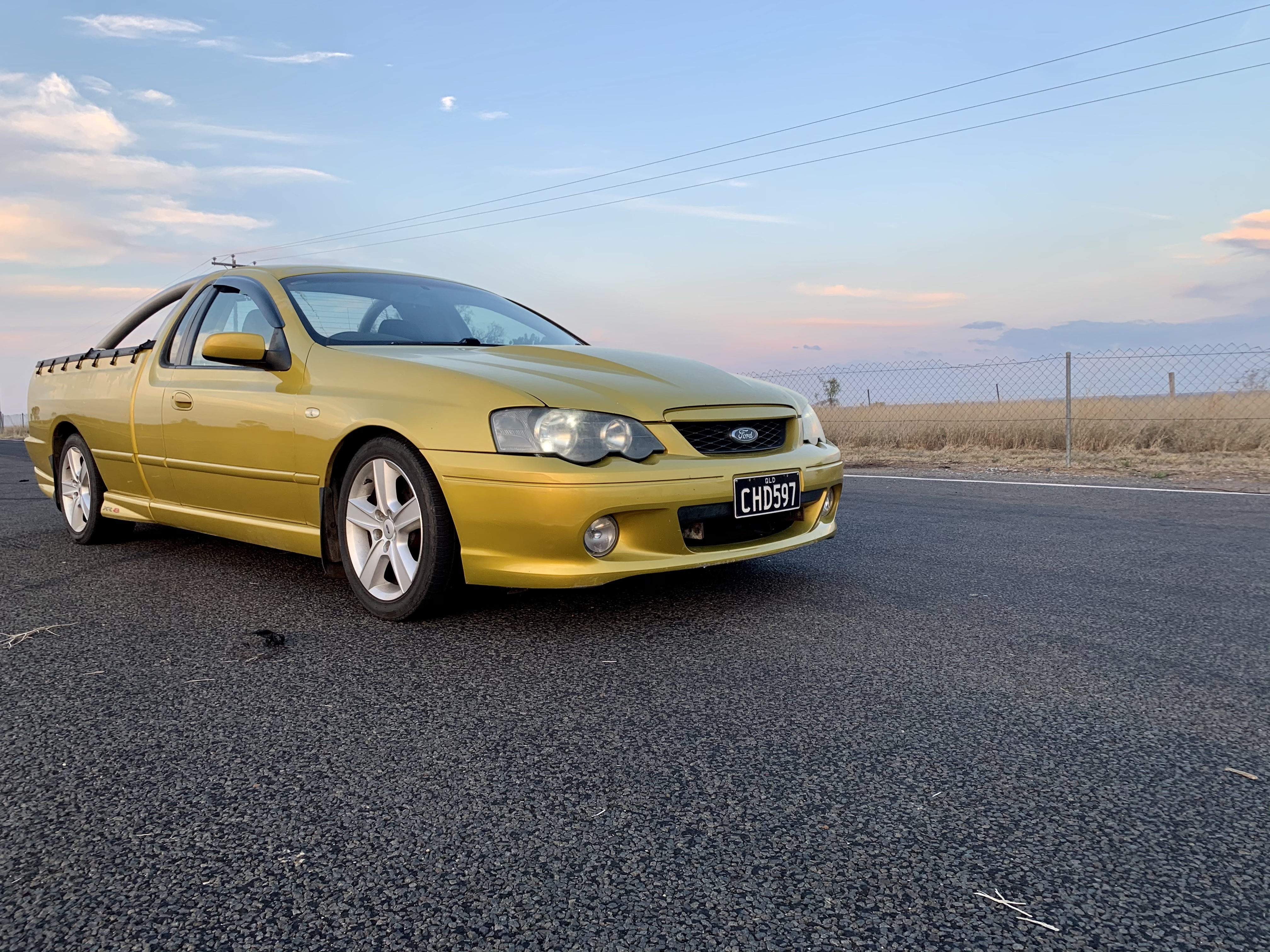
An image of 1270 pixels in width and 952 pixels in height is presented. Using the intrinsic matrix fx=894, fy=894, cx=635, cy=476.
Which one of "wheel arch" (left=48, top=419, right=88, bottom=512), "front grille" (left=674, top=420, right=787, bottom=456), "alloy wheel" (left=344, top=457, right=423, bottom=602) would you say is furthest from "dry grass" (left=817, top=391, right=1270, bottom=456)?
"wheel arch" (left=48, top=419, right=88, bottom=512)

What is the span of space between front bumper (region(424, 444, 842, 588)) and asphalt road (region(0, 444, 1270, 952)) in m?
0.24

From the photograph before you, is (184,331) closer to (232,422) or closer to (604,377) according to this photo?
(232,422)

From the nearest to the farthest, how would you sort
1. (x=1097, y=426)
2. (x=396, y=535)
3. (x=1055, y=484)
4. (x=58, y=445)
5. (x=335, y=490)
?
(x=396, y=535) → (x=335, y=490) → (x=58, y=445) → (x=1055, y=484) → (x=1097, y=426)

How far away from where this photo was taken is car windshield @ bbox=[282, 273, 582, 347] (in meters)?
3.85

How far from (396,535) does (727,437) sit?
1.28m

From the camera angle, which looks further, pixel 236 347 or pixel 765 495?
pixel 236 347

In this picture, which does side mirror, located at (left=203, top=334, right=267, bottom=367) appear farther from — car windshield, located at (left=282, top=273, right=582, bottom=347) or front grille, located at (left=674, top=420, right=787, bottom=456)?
front grille, located at (left=674, top=420, right=787, bottom=456)

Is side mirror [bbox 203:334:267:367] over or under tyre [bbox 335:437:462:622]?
over

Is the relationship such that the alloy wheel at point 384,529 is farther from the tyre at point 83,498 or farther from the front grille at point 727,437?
the tyre at point 83,498

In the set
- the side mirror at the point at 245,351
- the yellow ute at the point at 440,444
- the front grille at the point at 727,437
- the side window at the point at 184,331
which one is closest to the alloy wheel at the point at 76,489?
the yellow ute at the point at 440,444

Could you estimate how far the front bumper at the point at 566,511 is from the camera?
292 centimetres

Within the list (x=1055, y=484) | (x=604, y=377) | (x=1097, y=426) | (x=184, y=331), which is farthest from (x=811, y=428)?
(x=1097, y=426)

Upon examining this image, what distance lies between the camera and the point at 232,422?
3.87 m

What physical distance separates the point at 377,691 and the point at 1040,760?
173cm
